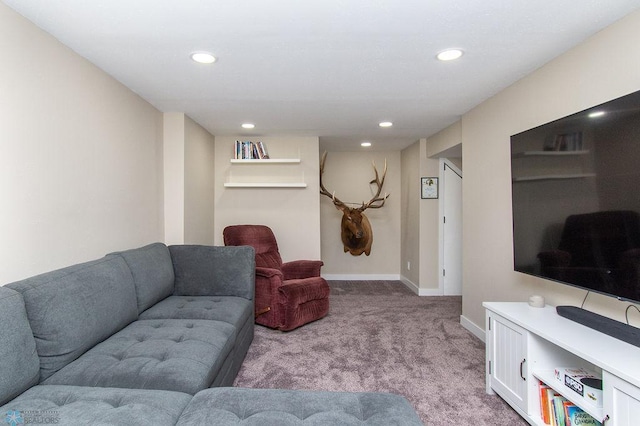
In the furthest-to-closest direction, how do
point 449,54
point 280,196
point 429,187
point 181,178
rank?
point 429,187 < point 280,196 < point 181,178 < point 449,54

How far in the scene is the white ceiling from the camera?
167 cm

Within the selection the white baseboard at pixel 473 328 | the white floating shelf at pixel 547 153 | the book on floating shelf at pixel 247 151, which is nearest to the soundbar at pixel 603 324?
the white floating shelf at pixel 547 153

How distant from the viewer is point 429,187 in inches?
191

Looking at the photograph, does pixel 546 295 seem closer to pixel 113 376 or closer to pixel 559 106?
pixel 559 106

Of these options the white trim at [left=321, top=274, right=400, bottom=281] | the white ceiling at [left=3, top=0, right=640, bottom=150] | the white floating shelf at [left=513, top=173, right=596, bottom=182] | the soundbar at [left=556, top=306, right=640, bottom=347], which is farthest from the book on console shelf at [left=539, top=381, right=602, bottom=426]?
the white trim at [left=321, top=274, right=400, bottom=281]

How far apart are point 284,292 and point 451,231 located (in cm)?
279

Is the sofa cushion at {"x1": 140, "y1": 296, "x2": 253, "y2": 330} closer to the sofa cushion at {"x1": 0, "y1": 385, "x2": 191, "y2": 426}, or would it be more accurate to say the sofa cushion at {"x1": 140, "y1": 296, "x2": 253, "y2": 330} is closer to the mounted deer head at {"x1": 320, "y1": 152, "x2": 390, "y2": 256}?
the sofa cushion at {"x1": 0, "y1": 385, "x2": 191, "y2": 426}

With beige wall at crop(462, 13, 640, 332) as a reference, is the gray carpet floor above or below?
below

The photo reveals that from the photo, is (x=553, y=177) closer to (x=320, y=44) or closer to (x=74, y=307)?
(x=320, y=44)

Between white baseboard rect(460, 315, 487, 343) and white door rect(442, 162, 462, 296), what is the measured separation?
1347 millimetres

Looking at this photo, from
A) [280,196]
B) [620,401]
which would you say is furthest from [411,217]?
[620,401]

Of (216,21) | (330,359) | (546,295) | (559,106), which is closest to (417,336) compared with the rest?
(330,359)

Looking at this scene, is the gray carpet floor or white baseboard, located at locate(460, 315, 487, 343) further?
white baseboard, located at locate(460, 315, 487, 343)

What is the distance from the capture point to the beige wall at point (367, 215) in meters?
5.81
